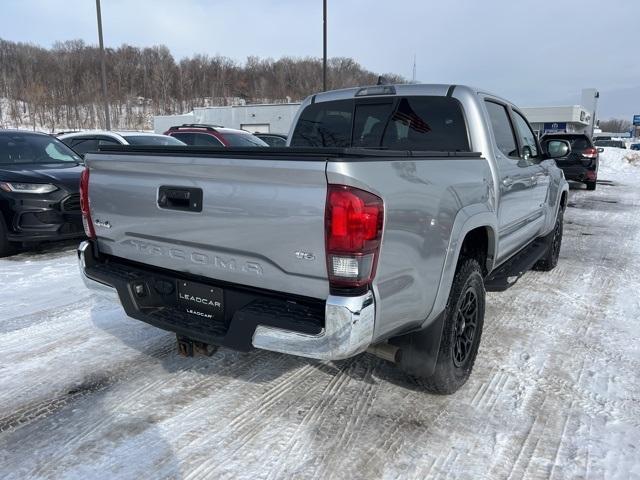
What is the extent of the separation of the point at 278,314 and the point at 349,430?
2.89 feet

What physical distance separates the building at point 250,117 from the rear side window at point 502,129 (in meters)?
35.7

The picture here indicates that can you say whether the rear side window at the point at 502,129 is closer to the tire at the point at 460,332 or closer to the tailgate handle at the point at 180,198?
the tire at the point at 460,332

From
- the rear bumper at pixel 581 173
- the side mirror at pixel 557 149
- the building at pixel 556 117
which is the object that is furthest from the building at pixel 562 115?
the side mirror at pixel 557 149

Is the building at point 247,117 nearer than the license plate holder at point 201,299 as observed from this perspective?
No

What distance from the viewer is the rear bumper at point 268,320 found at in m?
2.07

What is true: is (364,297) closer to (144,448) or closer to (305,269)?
(305,269)

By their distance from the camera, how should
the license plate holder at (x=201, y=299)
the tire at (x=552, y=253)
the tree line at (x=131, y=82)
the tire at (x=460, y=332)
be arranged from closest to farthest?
1. the license plate holder at (x=201, y=299)
2. the tire at (x=460, y=332)
3. the tire at (x=552, y=253)
4. the tree line at (x=131, y=82)

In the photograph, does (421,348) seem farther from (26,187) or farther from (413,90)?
(26,187)

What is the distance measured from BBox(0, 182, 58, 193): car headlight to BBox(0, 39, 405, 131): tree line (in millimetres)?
57861

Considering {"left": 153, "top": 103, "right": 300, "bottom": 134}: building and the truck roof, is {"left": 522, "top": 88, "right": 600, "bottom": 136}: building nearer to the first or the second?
{"left": 153, "top": 103, "right": 300, "bottom": 134}: building

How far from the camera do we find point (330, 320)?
2.07m

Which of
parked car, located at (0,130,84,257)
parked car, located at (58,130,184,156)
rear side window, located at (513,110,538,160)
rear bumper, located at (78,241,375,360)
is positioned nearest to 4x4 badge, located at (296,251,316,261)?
rear bumper, located at (78,241,375,360)

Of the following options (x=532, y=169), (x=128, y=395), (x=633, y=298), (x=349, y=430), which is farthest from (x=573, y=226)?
(x=128, y=395)

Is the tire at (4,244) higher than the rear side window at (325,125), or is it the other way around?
the rear side window at (325,125)
